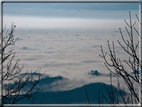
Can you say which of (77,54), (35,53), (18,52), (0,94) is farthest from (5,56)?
(77,54)

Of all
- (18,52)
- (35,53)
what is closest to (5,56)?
(18,52)

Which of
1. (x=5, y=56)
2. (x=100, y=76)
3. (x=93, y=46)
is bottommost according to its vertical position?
(x=100, y=76)

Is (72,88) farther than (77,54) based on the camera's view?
Yes

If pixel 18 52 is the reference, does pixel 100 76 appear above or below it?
below

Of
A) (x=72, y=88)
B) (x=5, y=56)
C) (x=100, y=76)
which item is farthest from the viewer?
(x=72, y=88)

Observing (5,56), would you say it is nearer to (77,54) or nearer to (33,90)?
(33,90)

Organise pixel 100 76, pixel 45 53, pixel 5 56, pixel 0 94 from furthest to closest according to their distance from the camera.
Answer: pixel 45 53
pixel 100 76
pixel 5 56
pixel 0 94

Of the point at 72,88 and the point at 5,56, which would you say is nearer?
the point at 5,56

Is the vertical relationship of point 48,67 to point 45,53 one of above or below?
below

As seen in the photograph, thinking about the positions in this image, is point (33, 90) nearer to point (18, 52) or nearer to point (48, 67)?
point (48, 67)
